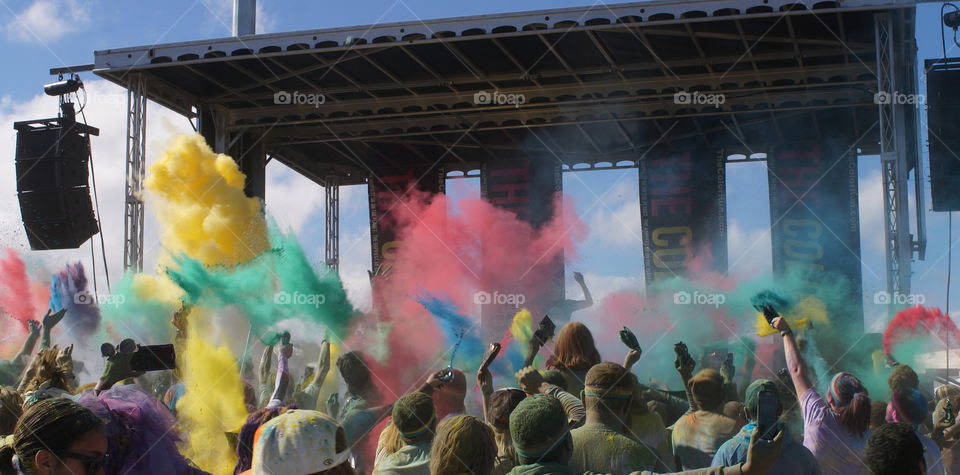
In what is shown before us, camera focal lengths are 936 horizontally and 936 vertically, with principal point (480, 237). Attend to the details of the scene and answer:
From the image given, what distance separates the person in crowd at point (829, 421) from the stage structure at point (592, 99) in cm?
789

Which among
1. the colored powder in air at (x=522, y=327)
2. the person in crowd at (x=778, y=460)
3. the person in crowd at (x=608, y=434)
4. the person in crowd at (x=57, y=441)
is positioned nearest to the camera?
the person in crowd at (x=57, y=441)

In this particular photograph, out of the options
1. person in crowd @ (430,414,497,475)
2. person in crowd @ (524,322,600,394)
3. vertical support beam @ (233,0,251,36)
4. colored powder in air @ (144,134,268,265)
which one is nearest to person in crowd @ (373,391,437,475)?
person in crowd @ (430,414,497,475)

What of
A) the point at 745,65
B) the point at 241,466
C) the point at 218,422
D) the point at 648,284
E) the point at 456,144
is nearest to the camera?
the point at 241,466

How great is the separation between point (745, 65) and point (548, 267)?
4.97 m

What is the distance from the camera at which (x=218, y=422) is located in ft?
18.5

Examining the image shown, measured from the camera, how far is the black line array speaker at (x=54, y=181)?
39.9 ft

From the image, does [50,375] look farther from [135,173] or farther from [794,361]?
[135,173]

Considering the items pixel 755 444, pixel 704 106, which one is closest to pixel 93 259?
pixel 704 106

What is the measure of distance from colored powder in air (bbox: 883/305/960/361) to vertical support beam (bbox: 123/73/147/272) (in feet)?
31.7

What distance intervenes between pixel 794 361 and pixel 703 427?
0.72 m

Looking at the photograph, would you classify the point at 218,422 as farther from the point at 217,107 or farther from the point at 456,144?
the point at 456,144

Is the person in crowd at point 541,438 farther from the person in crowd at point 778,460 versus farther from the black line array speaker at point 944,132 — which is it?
the black line array speaker at point 944,132

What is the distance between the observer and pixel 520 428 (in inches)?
109

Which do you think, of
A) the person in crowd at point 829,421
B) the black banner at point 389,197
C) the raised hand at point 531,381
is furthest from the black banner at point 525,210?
the person in crowd at point 829,421
